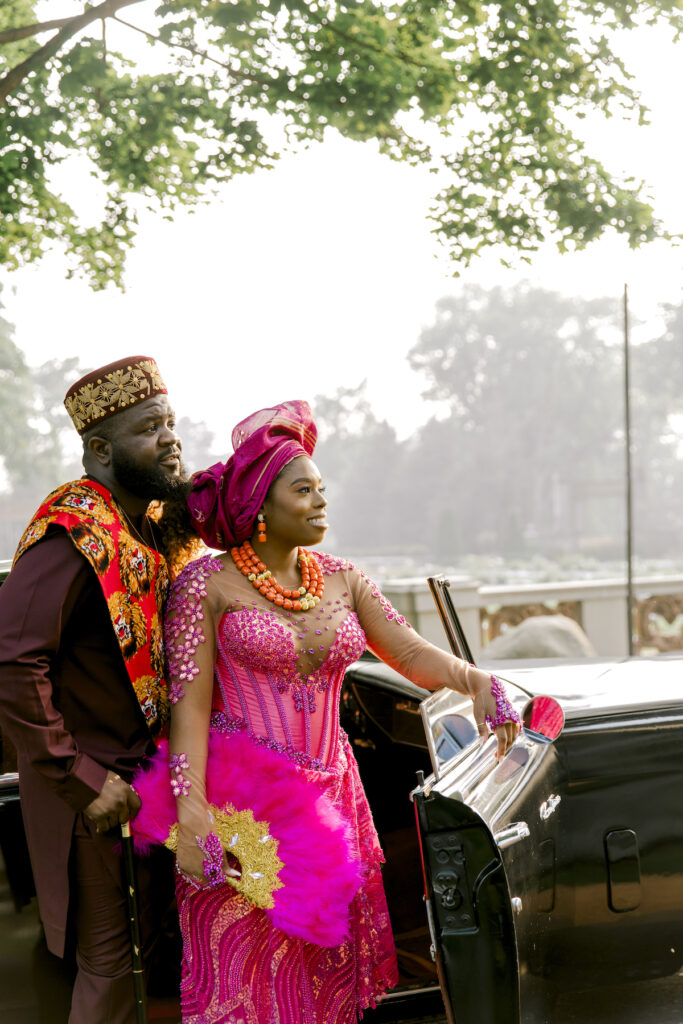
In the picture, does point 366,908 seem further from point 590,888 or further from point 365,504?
point 365,504

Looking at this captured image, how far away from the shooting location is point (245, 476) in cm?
221

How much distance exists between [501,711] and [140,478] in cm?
106

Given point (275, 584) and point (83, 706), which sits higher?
point (275, 584)

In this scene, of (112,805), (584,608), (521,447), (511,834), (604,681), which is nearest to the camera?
(511,834)

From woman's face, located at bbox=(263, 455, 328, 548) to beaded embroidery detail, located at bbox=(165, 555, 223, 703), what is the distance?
18 centimetres

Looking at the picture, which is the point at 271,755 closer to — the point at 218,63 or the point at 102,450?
the point at 102,450

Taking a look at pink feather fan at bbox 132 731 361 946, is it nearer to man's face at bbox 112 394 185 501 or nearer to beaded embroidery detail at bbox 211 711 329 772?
beaded embroidery detail at bbox 211 711 329 772

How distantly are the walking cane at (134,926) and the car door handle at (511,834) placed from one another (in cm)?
81

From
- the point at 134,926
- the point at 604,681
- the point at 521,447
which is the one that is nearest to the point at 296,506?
the point at 134,926

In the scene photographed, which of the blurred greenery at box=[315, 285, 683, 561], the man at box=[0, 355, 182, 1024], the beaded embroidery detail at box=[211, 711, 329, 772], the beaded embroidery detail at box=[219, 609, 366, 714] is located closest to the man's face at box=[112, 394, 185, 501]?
the man at box=[0, 355, 182, 1024]

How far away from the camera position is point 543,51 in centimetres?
761

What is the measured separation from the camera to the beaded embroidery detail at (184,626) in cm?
209

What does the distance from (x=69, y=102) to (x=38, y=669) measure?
6392mm

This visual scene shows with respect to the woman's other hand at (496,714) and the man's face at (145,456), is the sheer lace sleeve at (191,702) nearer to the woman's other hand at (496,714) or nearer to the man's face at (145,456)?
the man's face at (145,456)
